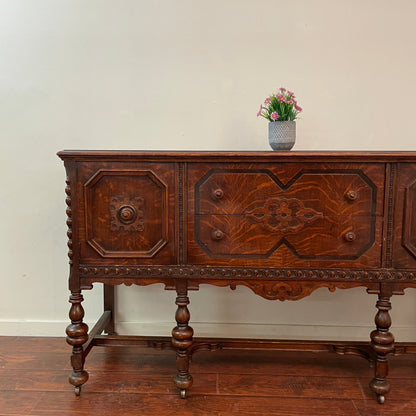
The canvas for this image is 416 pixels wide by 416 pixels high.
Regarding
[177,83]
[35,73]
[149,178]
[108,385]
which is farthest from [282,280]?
[35,73]

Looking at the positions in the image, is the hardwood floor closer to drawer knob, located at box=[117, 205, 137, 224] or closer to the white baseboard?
the white baseboard

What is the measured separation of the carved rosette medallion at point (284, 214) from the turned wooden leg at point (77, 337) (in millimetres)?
880

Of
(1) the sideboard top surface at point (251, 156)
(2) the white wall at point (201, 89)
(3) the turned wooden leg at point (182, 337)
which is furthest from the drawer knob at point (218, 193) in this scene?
(2) the white wall at point (201, 89)

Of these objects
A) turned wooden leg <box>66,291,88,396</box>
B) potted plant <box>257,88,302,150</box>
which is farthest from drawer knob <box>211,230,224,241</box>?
turned wooden leg <box>66,291,88,396</box>

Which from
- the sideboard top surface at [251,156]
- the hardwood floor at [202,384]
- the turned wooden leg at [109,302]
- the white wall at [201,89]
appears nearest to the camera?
the sideboard top surface at [251,156]

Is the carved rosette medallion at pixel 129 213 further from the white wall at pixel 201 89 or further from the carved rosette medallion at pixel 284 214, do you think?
the white wall at pixel 201 89

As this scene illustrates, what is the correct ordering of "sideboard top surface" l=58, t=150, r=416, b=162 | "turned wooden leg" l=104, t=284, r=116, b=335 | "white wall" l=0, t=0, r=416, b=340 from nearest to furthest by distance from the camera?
"sideboard top surface" l=58, t=150, r=416, b=162
"white wall" l=0, t=0, r=416, b=340
"turned wooden leg" l=104, t=284, r=116, b=335

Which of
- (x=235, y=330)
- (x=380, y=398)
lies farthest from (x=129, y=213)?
(x=380, y=398)

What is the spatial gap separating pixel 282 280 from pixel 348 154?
606mm

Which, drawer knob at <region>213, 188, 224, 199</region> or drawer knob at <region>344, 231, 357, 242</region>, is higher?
drawer knob at <region>213, 188, 224, 199</region>

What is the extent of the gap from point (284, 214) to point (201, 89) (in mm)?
963

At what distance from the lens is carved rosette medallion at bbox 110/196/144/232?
1.78 meters

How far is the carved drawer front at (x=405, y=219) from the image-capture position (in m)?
1.72

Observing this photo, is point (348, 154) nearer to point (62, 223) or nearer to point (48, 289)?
point (62, 223)
